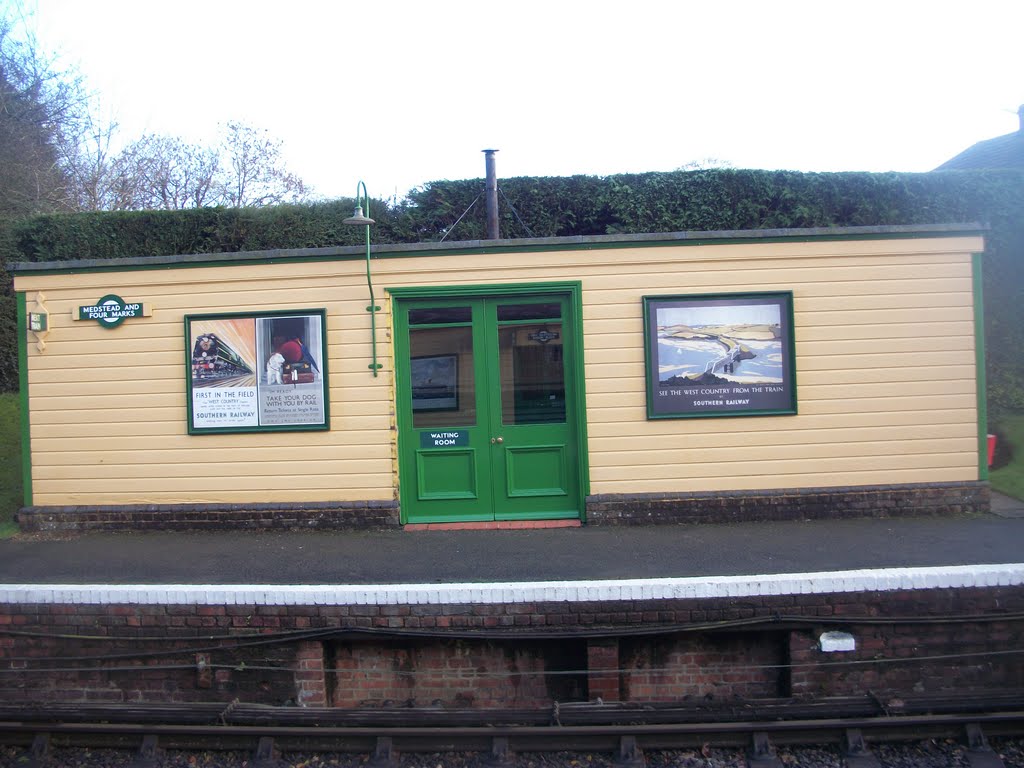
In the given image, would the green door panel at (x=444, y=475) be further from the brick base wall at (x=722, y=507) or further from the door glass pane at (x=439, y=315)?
the door glass pane at (x=439, y=315)

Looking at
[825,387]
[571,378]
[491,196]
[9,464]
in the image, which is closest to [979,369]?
[825,387]

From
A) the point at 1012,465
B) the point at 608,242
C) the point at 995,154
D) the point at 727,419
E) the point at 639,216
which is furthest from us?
the point at 995,154

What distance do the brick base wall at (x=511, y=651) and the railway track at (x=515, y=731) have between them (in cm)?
31

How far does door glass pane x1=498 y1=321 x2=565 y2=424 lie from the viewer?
26.6ft

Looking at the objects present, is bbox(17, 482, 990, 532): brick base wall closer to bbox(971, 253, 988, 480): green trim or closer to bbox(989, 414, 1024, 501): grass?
bbox(971, 253, 988, 480): green trim

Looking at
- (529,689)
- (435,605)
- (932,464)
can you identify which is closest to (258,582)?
(435,605)

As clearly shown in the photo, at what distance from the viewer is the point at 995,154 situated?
1714 centimetres

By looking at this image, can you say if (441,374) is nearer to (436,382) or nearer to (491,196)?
(436,382)

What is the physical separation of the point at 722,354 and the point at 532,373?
188cm

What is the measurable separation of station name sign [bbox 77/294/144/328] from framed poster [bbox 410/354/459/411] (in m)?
2.85

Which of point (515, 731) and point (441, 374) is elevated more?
point (441, 374)

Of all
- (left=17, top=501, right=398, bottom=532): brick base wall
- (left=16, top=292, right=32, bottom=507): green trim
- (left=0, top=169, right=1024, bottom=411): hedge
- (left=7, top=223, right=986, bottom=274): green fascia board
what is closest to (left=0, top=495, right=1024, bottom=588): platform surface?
(left=17, top=501, right=398, bottom=532): brick base wall

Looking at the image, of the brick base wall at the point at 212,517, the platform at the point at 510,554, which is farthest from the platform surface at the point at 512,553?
the brick base wall at the point at 212,517

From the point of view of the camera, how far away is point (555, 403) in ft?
26.6
